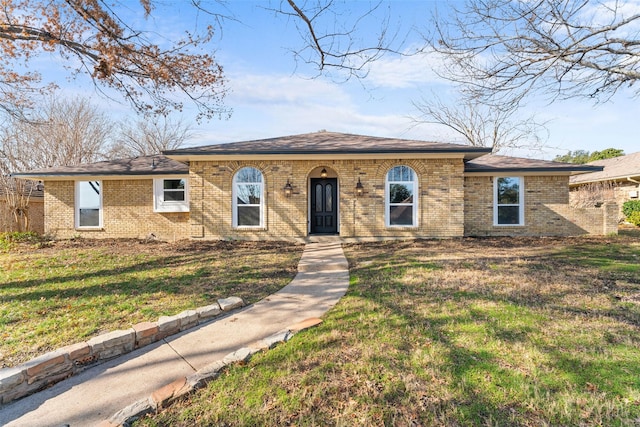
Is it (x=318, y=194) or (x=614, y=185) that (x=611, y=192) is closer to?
(x=614, y=185)

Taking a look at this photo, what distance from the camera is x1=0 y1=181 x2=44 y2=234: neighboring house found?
14.4m

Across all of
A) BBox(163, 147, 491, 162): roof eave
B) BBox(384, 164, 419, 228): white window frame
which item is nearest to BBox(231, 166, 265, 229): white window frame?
BBox(163, 147, 491, 162): roof eave

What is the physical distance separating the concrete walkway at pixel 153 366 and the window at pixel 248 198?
597 centimetres

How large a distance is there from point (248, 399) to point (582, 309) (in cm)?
445

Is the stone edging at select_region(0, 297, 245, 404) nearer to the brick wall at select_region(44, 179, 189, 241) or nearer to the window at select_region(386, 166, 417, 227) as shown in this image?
the window at select_region(386, 166, 417, 227)

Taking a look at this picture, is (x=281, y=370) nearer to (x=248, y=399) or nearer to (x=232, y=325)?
(x=248, y=399)

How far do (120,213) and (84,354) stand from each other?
10.6m

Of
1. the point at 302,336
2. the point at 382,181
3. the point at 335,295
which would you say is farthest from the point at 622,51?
the point at 302,336

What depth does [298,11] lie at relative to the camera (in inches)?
193

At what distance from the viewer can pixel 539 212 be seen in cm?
1145

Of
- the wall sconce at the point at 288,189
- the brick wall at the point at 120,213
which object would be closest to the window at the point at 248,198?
the wall sconce at the point at 288,189

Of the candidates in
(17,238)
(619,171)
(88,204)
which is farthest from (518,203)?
(17,238)

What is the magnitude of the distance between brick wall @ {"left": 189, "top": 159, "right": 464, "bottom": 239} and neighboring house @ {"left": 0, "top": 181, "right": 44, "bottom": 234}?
444 inches

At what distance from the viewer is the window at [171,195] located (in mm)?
11258
